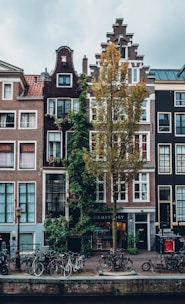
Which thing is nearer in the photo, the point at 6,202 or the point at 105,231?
the point at 6,202

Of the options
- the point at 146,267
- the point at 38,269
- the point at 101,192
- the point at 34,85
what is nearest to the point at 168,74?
the point at 34,85

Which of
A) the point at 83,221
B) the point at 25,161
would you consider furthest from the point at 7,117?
the point at 83,221

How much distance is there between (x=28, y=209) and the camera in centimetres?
3173

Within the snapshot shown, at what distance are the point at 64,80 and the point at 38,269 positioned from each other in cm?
1535

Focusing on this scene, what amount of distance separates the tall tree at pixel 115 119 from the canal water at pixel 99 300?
12.2ft

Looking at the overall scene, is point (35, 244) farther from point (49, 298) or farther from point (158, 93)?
point (158, 93)

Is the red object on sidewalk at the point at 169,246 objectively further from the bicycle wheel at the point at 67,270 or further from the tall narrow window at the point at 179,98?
the tall narrow window at the point at 179,98

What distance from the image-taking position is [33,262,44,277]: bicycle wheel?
22.6 metres

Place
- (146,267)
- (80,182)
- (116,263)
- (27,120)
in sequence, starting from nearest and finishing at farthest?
(116,263) → (146,267) → (80,182) → (27,120)

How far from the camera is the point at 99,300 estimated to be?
21.4 metres

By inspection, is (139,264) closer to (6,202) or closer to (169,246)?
(169,246)

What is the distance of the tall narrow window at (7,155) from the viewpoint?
105ft

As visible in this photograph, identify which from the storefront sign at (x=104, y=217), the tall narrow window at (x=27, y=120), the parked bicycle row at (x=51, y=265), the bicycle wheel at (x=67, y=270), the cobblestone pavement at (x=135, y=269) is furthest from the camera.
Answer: the tall narrow window at (x=27, y=120)

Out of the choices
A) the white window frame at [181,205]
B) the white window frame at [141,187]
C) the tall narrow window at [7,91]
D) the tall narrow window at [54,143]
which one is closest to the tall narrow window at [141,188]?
the white window frame at [141,187]
